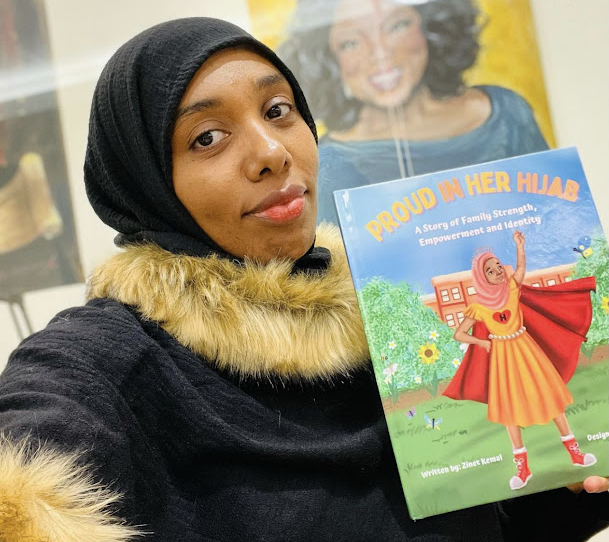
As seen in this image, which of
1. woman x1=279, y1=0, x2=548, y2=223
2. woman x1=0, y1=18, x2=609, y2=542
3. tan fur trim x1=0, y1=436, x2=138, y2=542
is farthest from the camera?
woman x1=279, y1=0, x2=548, y2=223

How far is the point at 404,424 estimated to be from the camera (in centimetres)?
64

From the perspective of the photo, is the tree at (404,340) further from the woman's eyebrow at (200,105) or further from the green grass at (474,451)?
the woman's eyebrow at (200,105)

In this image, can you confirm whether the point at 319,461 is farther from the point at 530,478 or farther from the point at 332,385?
the point at 530,478

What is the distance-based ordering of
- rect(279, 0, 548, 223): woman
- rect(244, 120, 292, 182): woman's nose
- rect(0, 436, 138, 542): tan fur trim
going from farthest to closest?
rect(279, 0, 548, 223): woman
rect(244, 120, 292, 182): woman's nose
rect(0, 436, 138, 542): tan fur trim

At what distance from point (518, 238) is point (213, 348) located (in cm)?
33

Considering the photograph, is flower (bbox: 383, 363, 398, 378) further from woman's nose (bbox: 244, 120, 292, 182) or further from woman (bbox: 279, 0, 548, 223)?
woman (bbox: 279, 0, 548, 223)

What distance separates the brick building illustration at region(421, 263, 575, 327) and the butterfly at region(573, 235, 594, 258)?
16 millimetres

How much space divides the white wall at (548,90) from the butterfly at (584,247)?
0.76 m

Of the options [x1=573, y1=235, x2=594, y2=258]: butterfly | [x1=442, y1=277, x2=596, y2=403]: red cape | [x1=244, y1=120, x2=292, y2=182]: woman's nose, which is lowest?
[x1=442, y1=277, x2=596, y2=403]: red cape

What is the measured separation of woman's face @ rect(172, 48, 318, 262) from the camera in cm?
73

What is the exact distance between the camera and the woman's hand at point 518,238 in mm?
671

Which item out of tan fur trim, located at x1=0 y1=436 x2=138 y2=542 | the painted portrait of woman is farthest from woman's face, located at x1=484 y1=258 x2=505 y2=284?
the painted portrait of woman

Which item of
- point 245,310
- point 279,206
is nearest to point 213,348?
point 245,310

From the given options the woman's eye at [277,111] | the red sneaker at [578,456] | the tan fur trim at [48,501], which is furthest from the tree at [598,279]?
the tan fur trim at [48,501]
